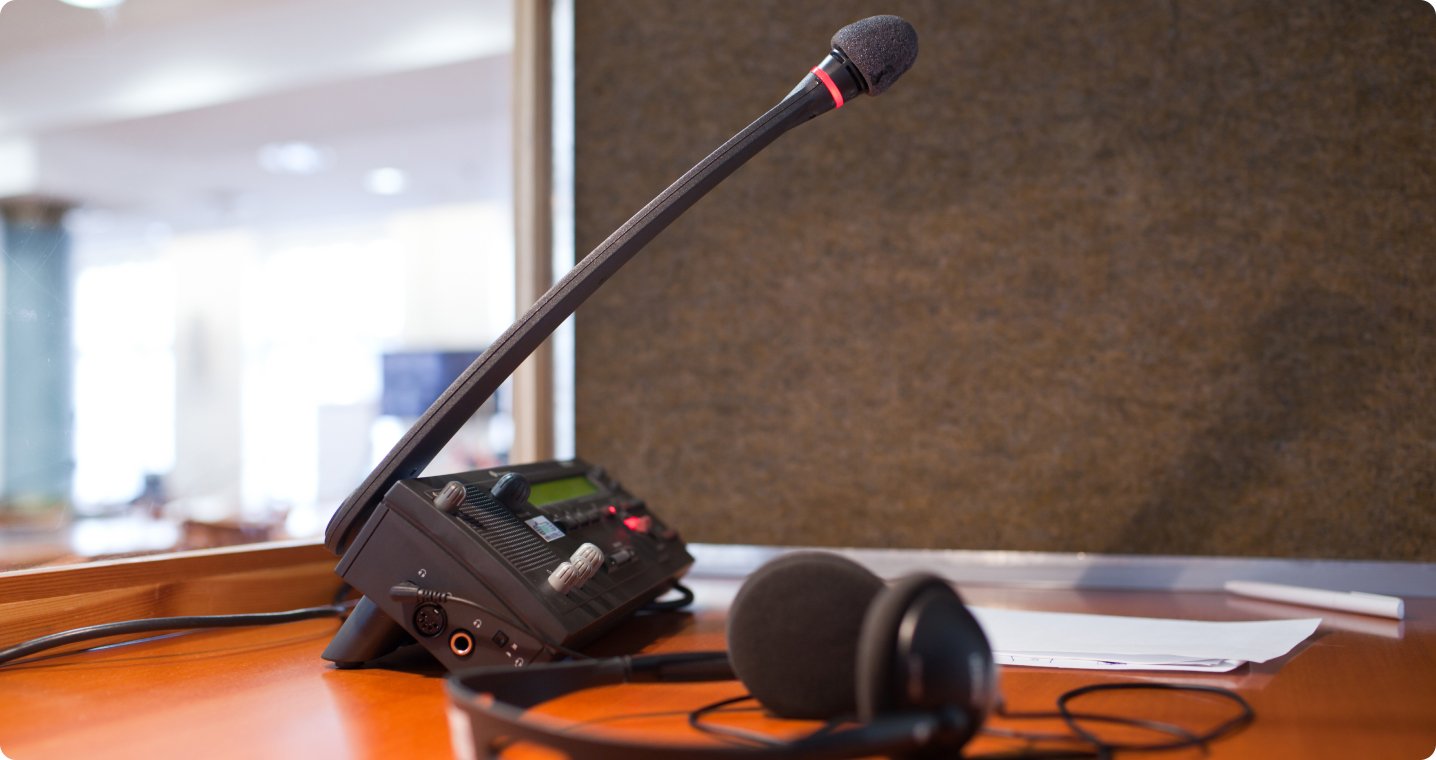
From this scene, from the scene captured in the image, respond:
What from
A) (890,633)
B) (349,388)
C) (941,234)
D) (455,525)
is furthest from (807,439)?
(349,388)

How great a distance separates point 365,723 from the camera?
0.46 metres

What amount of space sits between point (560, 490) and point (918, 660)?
0.40 meters

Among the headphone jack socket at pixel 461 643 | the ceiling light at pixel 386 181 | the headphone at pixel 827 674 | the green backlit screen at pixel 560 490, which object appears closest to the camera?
the headphone at pixel 827 674

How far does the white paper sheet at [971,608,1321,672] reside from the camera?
0.54 m

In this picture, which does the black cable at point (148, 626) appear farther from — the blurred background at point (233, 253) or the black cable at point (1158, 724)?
the black cable at point (1158, 724)

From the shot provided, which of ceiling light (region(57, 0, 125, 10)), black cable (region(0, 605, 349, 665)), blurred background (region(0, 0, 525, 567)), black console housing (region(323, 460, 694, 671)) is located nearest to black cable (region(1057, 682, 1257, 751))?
black console housing (region(323, 460, 694, 671))

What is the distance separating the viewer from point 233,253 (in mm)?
5473

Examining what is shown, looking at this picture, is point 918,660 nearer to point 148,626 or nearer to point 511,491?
point 511,491

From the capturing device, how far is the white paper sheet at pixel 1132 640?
54 cm

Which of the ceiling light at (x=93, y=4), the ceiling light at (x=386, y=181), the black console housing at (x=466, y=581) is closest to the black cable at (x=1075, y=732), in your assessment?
the black console housing at (x=466, y=581)

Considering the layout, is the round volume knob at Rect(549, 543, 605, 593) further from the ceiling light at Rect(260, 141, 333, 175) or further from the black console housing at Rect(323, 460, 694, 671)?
the ceiling light at Rect(260, 141, 333, 175)

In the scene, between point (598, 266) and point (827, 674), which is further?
point (598, 266)

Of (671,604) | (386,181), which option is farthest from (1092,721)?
(386,181)

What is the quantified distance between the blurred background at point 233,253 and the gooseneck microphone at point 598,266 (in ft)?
0.98
